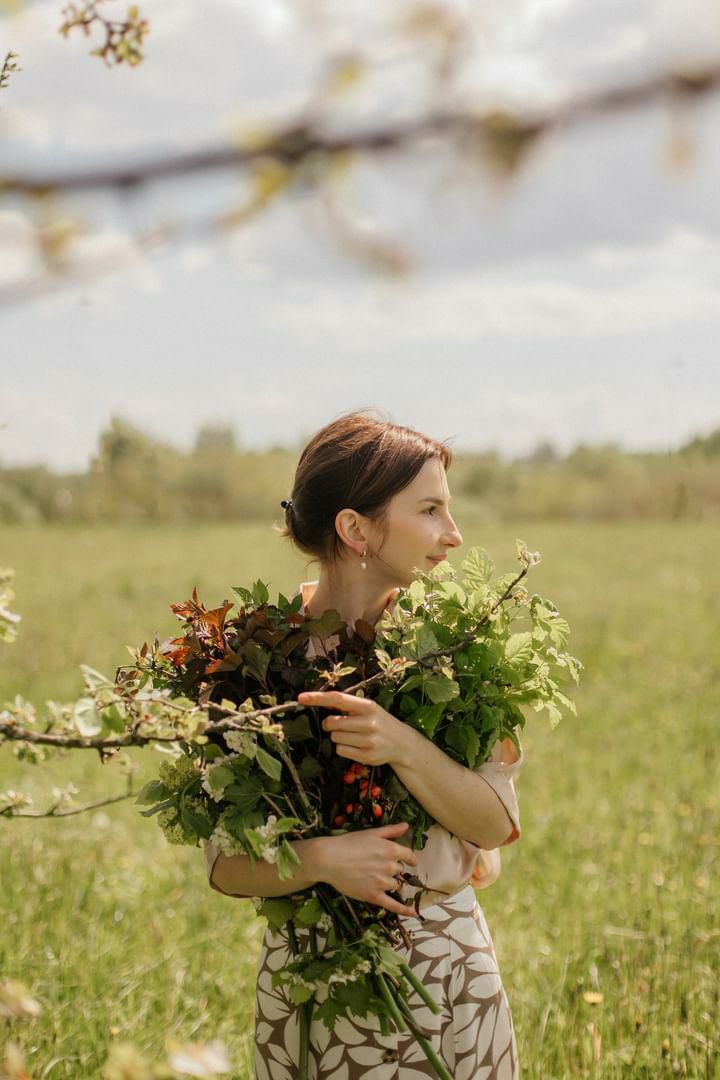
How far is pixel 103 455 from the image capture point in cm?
218

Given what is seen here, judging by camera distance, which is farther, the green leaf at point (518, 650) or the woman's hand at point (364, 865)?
the green leaf at point (518, 650)

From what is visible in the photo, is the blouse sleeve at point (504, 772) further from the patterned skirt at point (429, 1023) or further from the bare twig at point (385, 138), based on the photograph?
the bare twig at point (385, 138)

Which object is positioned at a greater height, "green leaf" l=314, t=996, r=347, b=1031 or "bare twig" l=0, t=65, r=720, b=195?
"bare twig" l=0, t=65, r=720, b=195

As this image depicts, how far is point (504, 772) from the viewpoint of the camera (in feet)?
5.91

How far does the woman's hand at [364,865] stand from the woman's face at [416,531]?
0.52 m

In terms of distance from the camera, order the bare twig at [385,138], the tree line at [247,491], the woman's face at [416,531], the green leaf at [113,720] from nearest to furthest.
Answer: the bare twig at [385,138] < the green leaf at [113,720] < the woman's face at [416,531] < the tree line at [247,491]

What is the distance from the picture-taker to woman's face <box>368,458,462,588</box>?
192 cm

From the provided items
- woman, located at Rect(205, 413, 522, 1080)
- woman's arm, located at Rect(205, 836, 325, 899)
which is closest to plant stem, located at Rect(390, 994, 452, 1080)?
woman, located at Rect(205, 413, 522, 1080)

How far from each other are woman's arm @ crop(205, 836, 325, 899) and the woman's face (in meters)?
0.56

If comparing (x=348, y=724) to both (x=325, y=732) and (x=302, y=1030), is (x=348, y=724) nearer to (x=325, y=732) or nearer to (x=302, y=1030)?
(x=325, y=732)

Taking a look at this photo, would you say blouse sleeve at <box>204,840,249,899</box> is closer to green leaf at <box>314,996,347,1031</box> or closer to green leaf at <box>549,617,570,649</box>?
green leaf at <box>314,996,347,1031</box>

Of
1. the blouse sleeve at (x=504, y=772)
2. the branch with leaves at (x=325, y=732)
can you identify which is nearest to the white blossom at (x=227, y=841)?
the branch with leaves at (x=325, y=732)

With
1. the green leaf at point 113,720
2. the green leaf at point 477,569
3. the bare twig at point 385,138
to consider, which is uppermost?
the bare twig at point 385,138

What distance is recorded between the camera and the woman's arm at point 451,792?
165 cm
